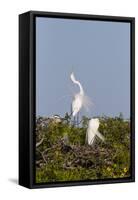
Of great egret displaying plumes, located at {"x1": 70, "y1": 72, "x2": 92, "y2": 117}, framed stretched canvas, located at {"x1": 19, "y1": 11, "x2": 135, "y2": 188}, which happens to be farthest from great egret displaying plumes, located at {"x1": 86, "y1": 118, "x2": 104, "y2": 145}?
great egret displaying plumes, located at {"x1": 70, "y1": 72, "x2": 92, "y2": 117}

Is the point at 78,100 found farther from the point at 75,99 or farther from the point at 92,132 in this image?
the point at 92,132

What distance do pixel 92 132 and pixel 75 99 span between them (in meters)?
0.32

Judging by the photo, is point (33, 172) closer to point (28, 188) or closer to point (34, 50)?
point (28, 188)

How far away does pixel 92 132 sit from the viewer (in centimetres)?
623

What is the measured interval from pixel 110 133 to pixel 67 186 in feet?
1.97

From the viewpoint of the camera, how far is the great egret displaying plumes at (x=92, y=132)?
20.4 feet

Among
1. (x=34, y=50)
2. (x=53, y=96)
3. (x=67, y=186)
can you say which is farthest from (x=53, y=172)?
(x=34, y=50)

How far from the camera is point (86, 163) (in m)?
6.20

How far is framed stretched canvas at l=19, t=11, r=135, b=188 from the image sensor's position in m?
5.98

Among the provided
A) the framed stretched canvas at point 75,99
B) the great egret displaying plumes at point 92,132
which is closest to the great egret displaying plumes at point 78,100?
the framed stretched canvas at point 75,99

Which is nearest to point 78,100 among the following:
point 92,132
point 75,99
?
point 75,99

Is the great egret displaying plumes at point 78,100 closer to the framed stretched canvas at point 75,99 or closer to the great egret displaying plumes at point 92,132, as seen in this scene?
the framed stretched canvas at point 75,99

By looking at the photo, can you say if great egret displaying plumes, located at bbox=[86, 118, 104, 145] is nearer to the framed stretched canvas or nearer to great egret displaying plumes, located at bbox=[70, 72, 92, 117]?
the framed stretched canvas

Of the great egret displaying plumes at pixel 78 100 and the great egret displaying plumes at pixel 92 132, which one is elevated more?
the great egret displaying plumes at pixel 78 100
